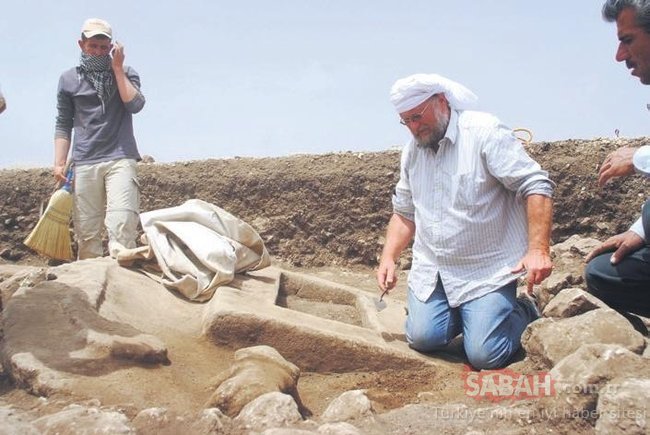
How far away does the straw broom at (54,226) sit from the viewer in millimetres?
5016

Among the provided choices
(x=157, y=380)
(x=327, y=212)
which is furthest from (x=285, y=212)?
(x=157, y=380)

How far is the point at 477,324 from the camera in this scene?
3600mm

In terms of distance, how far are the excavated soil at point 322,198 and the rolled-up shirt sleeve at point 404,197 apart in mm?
2108

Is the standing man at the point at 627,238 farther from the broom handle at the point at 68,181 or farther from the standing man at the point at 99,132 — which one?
the broom handle at the point at 68,181

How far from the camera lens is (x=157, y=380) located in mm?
3025

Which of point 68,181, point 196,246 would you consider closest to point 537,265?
point 196,246

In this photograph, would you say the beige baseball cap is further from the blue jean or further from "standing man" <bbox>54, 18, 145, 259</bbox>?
the blue jean

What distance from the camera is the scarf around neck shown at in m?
4.88

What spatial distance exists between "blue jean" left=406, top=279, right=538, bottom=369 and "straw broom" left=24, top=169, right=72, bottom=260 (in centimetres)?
280

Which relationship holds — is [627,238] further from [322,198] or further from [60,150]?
[322,198]

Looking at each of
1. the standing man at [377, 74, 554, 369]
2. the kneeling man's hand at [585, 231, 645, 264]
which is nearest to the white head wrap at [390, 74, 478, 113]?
the standing man at [377, 74, 554, 369]

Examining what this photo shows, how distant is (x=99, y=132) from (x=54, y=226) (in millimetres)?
815

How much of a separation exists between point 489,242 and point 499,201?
23cm

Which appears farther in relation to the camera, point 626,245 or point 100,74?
point 100,74
